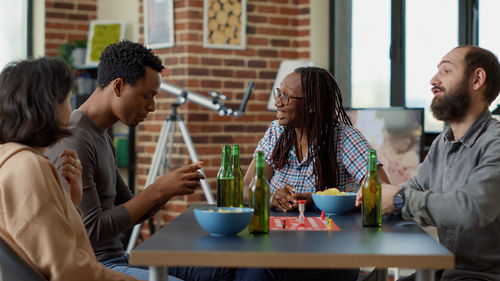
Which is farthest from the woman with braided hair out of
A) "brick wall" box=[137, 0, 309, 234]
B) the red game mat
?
"brick wall" box=[137, 0, 309, 234]

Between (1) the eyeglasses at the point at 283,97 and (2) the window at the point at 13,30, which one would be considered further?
(2) the window at the point at 13,30

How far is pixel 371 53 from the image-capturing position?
4.99 metres

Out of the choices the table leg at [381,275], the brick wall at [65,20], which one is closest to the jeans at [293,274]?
the table leg at [381,275]

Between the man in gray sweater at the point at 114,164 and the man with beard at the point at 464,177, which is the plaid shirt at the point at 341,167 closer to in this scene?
the man with beard at the point at 464,177

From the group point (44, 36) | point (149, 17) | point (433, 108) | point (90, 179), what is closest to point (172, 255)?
point (90, 179)

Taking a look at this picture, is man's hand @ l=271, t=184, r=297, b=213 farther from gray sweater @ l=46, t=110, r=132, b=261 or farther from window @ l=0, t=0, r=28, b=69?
window @ l=0, t=0, r=28, b=69

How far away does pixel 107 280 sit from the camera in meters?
1.58

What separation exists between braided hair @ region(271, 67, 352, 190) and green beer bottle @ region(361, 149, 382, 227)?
2.08 feet

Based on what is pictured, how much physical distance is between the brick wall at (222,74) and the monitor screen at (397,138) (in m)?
1.05

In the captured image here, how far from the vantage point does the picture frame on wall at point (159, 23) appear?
478 cm

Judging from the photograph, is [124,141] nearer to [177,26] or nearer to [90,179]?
[177,26]

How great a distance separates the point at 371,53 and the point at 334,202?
10.1 ft

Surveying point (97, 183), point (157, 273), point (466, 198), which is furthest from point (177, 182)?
point (466, 198)

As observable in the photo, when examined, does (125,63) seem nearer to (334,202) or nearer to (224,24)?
(334,202)
